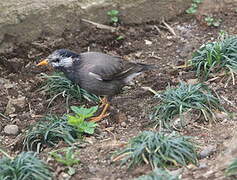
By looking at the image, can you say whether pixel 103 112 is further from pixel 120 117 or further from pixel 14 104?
pixel 14 104

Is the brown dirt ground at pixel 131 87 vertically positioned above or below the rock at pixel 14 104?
above

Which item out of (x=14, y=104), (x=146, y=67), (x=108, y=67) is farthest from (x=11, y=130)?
(x=146, y=67)

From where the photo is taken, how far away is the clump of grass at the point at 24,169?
5004 millimetres

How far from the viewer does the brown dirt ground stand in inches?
216

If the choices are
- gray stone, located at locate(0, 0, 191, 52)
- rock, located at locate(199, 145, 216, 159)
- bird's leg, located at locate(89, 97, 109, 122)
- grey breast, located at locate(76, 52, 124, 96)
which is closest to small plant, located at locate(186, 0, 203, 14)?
gray stone, located at locate(0, 0, 191, 52)

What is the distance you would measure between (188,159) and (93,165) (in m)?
0.87

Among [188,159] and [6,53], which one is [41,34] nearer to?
[6,53]

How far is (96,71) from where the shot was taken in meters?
6.75

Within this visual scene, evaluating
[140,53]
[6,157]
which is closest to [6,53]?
[140,53]

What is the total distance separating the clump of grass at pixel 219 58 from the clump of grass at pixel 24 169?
272cm

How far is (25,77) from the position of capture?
7.57m

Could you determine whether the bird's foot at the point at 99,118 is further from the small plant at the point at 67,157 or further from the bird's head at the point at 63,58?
the small plant at the point at 67,157

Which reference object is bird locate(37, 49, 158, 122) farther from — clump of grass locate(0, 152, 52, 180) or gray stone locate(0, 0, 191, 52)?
clump of grass locate(0, 152, 52, 180)

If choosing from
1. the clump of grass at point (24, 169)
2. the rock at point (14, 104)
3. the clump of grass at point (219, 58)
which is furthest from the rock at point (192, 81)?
the clump of grass at point (24, 169)
